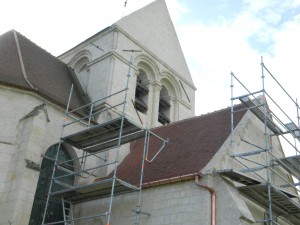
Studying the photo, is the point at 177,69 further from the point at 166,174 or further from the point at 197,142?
the point at 166,174

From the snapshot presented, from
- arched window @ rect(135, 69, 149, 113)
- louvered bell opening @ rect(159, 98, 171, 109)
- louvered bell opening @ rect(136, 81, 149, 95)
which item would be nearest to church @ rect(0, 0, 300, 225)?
arched window @ rect(135, 69, 149, 113)

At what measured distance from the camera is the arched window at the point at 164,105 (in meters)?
18.3

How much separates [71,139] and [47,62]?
17.5ft

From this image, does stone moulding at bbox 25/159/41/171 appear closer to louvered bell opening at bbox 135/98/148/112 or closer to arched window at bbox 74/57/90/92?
arched window at bbox 74/57/90/92

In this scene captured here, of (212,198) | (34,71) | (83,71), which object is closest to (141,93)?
(83,71)

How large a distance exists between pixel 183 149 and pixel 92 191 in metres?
2.64

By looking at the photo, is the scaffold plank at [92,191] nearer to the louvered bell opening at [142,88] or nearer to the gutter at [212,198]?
the gutter at [212,198]

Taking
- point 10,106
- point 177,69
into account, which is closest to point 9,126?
point 10,106

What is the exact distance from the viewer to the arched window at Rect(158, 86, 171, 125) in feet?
60.1

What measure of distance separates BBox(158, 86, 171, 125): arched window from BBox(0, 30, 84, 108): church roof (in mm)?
3792

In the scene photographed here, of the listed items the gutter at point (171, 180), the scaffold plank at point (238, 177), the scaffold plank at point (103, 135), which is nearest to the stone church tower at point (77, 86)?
the scaffold plank at point (103, 135)

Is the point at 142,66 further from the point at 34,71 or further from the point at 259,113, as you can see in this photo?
the point at 259,113

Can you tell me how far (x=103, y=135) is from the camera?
37.9 feet

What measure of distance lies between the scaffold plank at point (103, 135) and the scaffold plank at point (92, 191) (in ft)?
4.11
